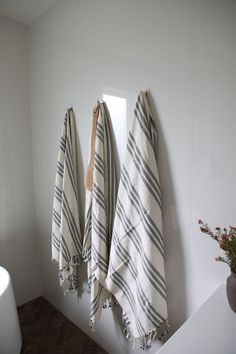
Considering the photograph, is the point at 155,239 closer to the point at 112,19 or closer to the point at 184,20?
the point at 184,20

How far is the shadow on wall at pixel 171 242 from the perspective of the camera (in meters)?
1.20

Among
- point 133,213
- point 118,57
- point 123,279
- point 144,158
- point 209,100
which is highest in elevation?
point 118,57

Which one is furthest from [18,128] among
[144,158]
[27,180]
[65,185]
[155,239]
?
[155,239]

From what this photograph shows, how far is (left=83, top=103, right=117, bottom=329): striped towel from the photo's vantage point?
139 cm

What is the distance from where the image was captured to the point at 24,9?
1773 millimetres

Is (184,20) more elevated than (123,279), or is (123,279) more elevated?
(184,20)

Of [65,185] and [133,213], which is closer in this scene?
[133,213]

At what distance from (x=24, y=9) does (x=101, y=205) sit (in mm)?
1517

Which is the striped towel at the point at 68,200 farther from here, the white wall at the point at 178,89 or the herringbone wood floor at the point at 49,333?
the herringbone wood floor at the point at 49,333

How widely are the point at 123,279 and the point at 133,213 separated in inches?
14.9

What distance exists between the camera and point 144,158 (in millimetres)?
1153

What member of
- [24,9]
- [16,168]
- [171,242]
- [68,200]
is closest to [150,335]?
[171,242]

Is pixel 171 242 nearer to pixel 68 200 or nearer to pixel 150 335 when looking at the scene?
pixel 150 335

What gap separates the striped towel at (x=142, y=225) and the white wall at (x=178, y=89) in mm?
81
